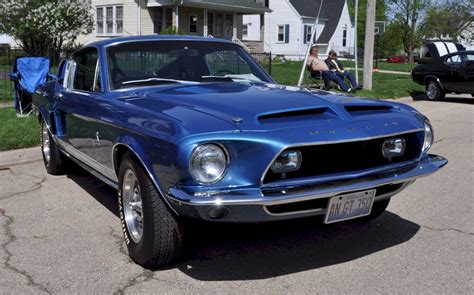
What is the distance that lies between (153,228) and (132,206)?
0.51 metres

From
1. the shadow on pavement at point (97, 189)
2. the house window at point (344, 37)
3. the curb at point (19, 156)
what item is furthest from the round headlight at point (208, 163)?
the house window at point (344, 37)

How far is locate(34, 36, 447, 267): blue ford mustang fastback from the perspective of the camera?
316cm

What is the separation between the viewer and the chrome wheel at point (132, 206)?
385 cm

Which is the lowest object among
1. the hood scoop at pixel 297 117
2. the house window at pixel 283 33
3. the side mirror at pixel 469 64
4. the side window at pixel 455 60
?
the hood scoop at pixel 297 117

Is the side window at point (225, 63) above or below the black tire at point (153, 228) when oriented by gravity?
above

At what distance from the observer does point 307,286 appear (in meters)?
3.49

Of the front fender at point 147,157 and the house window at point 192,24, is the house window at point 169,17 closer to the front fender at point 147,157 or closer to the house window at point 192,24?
the house window at point 192,24

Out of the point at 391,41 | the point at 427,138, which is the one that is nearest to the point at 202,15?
the point at 427,138

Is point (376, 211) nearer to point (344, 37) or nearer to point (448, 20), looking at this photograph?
point (344, 37)

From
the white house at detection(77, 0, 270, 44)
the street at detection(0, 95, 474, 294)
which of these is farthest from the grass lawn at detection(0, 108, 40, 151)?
the white house at detection(77, 0, 270, 44)

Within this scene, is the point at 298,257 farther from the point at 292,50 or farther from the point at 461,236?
the point at 292,50

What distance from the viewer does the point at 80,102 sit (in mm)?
4824

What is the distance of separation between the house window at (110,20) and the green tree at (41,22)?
9.64 ft

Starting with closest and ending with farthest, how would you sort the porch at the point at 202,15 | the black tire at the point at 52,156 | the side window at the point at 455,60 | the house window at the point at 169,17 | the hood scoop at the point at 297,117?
the hood scoop at the point at 297,117
the black tire at the point at 52,156
the side window at the point at 455,60
the porch at the point at 202,15
the house window at the point at 169,17
